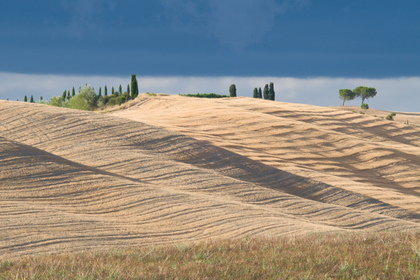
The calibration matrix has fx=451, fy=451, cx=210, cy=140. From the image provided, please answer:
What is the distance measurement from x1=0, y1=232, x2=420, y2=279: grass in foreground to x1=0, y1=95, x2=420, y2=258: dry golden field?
2688 mm

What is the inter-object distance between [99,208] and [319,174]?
10691 mm

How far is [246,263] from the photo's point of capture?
20.6 ft

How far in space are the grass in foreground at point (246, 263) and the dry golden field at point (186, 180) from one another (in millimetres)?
2688

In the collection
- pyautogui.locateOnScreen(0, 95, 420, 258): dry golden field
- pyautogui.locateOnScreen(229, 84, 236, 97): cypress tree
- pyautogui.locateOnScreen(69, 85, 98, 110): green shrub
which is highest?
pyautogui.locateOnScreen(229, 84, 236, 97): cypress tree

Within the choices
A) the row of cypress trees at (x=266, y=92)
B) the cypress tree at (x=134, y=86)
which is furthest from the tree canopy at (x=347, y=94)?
the cypress tree at (x=134, y=86)

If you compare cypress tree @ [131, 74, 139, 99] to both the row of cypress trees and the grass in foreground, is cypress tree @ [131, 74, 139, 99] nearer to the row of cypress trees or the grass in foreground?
the row of cypress trees

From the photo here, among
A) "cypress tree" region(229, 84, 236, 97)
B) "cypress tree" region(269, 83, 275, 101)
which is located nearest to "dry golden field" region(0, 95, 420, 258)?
"cypress tree" region(229, 84, 236, 97)

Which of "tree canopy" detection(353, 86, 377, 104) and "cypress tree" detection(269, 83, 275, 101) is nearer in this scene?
"cypress tree" detection(269, 83, 275, 101)

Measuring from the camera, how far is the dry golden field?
35.1ft

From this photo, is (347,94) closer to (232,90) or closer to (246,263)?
(232,90)

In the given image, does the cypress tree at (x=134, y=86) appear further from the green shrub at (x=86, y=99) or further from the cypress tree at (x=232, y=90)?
the cypress tree at (x=232, y=90)

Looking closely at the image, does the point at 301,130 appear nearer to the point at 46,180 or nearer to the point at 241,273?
the point at 46,180

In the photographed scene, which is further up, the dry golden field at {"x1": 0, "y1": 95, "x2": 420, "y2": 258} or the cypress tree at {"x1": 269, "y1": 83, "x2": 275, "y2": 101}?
the cypress tree at {"x1": 269, "y1": 83, "x2": 275, "y2": 101}

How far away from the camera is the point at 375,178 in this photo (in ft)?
69.0
